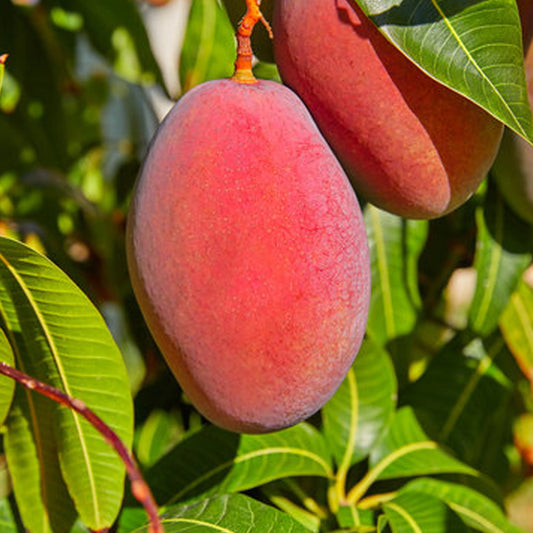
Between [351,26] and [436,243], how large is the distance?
55 cm

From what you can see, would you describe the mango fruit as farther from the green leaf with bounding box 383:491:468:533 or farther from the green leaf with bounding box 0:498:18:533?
the green leaf with bounding box 0:498:18:533

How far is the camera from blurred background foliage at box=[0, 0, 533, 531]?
0.94m

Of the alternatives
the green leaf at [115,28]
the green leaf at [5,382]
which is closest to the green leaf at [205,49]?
the green leaf at [115,28]

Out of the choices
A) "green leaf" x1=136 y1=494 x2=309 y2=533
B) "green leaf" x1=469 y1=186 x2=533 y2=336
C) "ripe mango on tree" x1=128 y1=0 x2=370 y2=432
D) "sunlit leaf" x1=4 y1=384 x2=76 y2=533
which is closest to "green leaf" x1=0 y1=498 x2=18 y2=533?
"sunlit leaf" x1=4 y1=384 x2=76 y2=533

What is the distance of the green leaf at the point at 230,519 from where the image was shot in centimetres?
66

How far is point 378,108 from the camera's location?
2.04 feet

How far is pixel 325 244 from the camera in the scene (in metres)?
0.58

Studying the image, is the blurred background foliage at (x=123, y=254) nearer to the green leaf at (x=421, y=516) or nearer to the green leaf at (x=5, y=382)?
the green leaf at (x=421, y=516)

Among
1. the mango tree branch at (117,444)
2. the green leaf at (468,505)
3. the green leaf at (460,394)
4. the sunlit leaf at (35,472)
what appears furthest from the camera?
the green leaf at (460,394)

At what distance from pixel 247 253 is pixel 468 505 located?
1.52ft

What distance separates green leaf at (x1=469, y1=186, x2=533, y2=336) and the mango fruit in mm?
27

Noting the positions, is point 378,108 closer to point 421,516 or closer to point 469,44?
point 469,44

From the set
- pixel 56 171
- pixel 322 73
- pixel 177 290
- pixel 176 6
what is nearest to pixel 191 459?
pixel 177 290

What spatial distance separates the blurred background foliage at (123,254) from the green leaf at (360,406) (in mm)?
54
